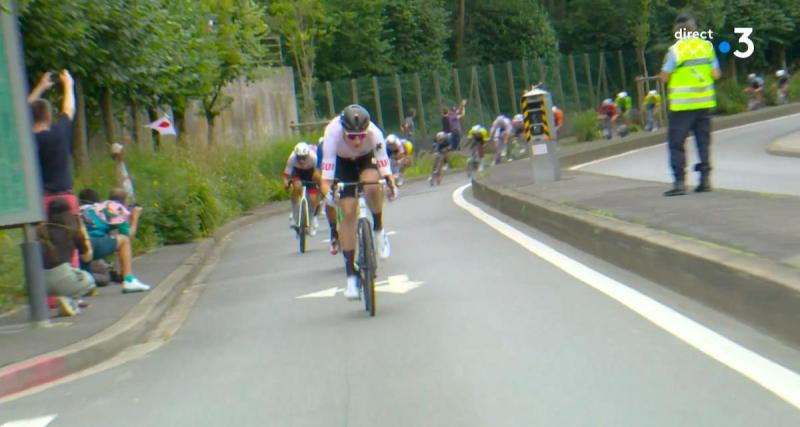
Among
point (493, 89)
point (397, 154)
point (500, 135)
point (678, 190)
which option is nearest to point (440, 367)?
point (678, 190)

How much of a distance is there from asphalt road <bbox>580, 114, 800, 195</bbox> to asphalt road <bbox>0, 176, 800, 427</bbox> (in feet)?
24.5

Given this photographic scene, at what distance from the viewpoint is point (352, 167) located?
1070cm

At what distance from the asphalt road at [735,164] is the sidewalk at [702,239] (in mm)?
2978

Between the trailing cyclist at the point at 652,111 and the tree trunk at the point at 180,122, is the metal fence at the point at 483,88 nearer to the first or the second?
the trailing cyclist at the point at 652,111

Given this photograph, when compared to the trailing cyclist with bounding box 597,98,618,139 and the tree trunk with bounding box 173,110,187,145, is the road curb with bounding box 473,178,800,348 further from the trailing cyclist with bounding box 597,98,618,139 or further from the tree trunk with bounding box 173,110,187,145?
the trailing cyclist with bounding box 597,98,618,139

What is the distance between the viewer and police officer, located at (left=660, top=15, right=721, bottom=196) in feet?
43.8

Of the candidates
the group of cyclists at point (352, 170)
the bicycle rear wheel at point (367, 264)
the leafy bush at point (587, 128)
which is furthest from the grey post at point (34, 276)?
the leafy bush at point (587, 128)

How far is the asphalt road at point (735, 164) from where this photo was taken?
1888cm

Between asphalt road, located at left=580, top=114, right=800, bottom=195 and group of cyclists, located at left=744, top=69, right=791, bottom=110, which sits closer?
asphalt road, located at left=580, top=114, right=800, bottom=195

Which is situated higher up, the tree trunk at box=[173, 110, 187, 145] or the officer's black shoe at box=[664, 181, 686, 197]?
the tree trunk at box=[173, 110, 187, 145]

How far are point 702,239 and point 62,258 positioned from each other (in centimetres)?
577

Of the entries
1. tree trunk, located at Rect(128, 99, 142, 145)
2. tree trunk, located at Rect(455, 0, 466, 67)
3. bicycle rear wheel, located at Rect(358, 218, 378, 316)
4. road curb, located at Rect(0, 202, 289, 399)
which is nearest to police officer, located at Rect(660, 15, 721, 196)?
bicycle rear wheel, located at Rect(358, 218, 378, 316)

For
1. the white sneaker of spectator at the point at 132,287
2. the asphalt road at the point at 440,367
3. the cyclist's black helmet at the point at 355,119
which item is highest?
the cyclist's black helmet at the point at 355,119

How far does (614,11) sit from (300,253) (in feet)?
158
